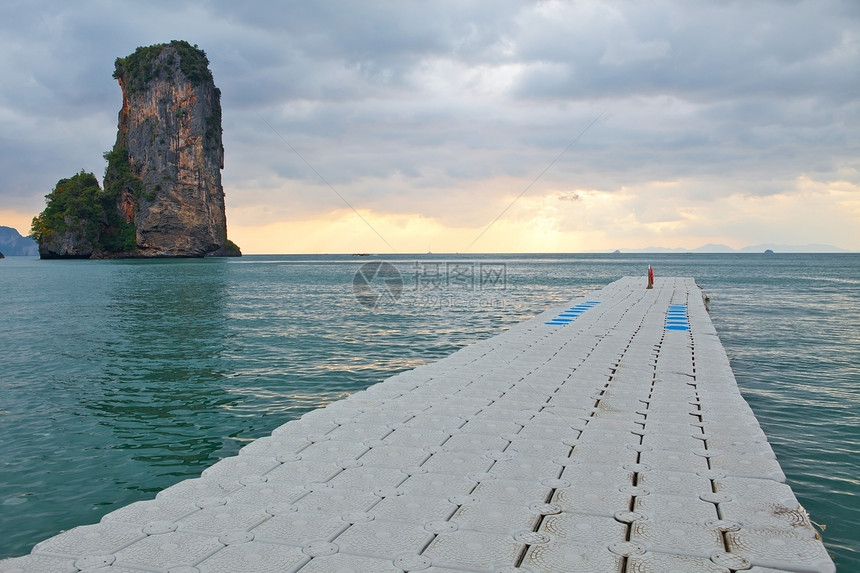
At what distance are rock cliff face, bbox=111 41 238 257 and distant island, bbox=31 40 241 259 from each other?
23cm

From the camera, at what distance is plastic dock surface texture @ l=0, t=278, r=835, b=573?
4.79m

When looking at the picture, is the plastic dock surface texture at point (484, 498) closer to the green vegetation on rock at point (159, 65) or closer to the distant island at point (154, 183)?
the distant island at point (154, 183)

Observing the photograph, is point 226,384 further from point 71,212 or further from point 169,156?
point 71,212

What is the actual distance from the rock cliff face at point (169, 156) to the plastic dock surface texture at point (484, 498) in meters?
140

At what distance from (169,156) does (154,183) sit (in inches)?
281

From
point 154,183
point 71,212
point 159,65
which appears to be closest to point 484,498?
point 154,183

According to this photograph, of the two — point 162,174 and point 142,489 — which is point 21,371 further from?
point 162,174

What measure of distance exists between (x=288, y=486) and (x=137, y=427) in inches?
247

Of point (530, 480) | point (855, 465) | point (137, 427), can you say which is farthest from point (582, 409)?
point (137, 427)

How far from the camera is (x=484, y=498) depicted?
5.93m

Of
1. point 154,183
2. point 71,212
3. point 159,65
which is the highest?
point 159,65

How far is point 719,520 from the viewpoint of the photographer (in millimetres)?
5426

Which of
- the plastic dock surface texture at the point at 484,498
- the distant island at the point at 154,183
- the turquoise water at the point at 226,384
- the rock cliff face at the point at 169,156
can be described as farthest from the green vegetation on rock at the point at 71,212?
the plastic dock surface texture at the point at 484,498

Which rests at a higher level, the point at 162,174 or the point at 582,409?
the point at 162,174
